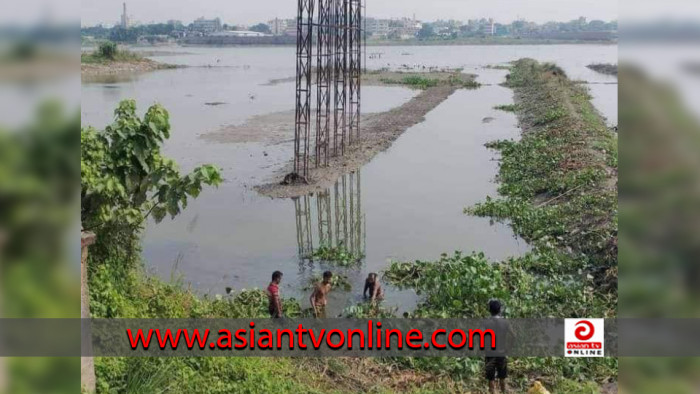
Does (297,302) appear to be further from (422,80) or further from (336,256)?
(422,80)

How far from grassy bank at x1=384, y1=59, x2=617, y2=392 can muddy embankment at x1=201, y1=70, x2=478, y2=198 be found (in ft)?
16.1

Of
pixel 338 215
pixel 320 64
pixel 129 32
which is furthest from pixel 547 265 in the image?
pixel 129 32

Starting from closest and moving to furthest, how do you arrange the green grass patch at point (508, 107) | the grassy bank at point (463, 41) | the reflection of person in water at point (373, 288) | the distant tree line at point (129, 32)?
the reflection of person in water at point (373, 288) → the green grass patch at point (508, 107) → the distant tree line at point (129, 32) → the grassy bank at point (463, 41)

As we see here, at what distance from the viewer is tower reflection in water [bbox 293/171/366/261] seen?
43.6 feet

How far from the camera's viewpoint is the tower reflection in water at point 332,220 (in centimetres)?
1329

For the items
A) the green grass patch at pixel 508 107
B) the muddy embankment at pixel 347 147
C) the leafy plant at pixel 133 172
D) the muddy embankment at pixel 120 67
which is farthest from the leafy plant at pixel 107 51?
the leafy plant at pixel 133 172

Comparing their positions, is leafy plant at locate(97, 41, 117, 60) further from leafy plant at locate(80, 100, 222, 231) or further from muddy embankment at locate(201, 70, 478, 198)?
leafy plant at locate(80, 100, 222, 231)

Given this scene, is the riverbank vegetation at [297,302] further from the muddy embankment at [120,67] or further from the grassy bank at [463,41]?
the grassy bank at [463,41]

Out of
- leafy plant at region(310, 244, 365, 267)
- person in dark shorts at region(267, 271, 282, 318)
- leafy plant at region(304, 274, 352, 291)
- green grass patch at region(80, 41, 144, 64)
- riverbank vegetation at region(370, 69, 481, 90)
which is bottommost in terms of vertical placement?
leafy plant at region(304, 274, 352, 291)

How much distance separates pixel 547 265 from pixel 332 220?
18.6 feet

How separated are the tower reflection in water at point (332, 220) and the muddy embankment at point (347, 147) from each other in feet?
1.96

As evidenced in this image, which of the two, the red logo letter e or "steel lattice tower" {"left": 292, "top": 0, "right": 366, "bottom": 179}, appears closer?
the red logo letter e

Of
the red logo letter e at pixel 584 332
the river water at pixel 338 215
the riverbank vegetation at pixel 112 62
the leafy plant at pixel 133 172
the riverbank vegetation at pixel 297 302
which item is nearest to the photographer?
the riverbank vegetation at pixel 297 302

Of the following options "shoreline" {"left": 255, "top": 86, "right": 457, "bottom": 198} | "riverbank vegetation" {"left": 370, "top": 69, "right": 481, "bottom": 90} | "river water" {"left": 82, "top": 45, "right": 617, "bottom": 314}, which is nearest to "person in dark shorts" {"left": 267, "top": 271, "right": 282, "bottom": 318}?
"river water" {"left": 82, "top": 45, "right": 617, "bottom": 314}
